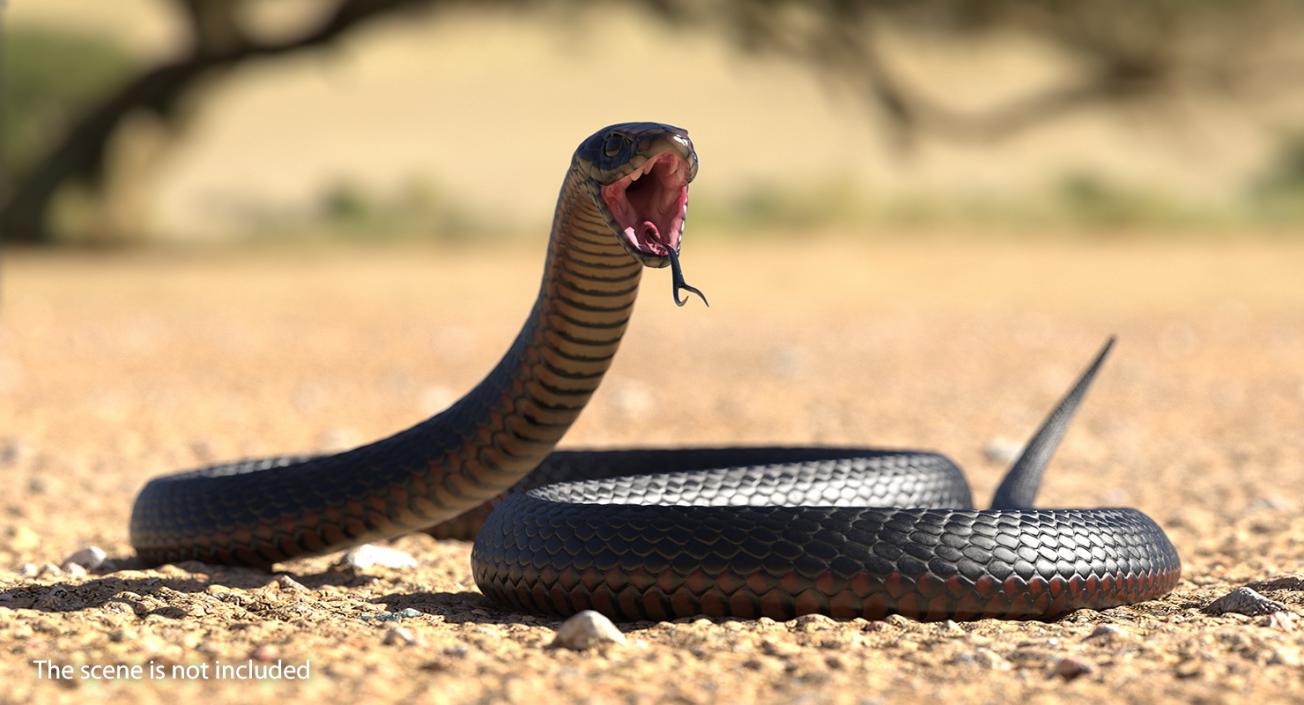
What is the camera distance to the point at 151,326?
1485 cm

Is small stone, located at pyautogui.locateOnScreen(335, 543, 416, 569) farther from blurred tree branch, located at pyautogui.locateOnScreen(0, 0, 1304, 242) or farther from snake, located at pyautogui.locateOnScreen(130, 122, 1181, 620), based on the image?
blurred tree branch, located at pyautogui.locateOnScreen(0, 0, 1304, 242)

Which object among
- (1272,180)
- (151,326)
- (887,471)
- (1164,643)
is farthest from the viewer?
(1272,180)

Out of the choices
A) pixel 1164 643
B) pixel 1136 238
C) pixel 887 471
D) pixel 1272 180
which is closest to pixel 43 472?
pixel 887 471

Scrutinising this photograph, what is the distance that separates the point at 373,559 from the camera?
546 centimetres

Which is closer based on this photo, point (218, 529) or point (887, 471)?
point (218, 529)

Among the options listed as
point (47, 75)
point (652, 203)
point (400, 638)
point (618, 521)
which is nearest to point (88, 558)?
point (400, 638)

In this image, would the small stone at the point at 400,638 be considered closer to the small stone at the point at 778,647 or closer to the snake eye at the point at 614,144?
the small stone at the point at 778,647

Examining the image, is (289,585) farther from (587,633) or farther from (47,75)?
(47,75)

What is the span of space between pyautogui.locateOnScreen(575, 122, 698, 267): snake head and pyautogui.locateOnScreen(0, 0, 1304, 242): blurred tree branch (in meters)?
20.0

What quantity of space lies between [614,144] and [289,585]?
1931 millimetres

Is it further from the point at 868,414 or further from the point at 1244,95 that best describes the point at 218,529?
the point at 1244,95

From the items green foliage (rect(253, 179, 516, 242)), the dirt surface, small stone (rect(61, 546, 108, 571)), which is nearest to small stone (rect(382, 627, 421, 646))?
the dirt surface

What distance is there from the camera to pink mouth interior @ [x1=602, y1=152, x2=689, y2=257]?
391 cm

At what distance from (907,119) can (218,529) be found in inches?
825
